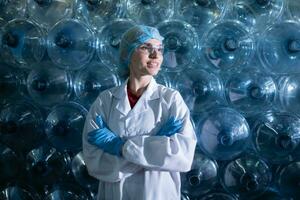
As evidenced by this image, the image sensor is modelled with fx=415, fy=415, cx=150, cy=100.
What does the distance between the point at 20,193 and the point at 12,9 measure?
1.17 meters

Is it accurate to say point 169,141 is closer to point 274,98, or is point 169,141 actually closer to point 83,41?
point 274,98

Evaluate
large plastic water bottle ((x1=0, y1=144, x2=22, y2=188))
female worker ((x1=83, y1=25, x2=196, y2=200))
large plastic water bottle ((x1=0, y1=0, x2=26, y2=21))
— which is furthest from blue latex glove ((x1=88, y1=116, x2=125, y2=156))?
large plastic water bottle ((x1=0, y1=0, x2=26, y2=21))

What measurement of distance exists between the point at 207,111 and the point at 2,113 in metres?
1.27

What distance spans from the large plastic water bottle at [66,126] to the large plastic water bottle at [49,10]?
0.53 metres

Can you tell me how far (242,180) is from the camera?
2.23 metres

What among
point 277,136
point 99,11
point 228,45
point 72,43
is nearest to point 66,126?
point 72,43

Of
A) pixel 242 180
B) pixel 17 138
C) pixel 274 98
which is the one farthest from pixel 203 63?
pixel 17 138

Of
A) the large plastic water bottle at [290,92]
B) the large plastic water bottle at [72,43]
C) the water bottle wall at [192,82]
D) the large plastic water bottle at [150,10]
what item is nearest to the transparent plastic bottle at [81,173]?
the water bottle wall at [192,82]

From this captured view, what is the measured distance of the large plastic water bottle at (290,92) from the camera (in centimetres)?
217

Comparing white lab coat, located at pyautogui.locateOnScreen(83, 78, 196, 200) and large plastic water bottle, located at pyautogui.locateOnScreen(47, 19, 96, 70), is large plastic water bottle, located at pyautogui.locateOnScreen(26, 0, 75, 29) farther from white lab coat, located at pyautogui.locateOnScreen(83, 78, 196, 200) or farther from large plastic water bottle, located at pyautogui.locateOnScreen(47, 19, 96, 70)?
white lab coat, located at pyautogui.locateOnScreen(83, 78, 196, 200)

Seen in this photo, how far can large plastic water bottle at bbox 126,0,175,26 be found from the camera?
2328 millimetres

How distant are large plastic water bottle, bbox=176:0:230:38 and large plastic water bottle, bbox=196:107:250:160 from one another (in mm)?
464

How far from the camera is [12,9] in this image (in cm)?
265

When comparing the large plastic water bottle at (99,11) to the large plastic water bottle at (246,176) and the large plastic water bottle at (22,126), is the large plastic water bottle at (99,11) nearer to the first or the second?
the large plastic water bottle at (22,126)
